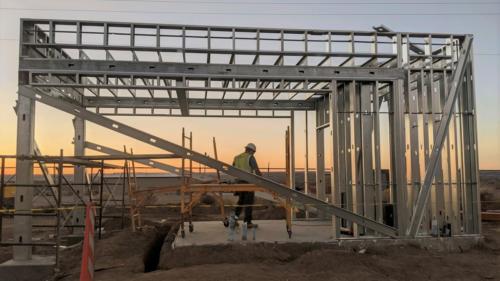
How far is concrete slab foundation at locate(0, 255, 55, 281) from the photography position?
8.96m

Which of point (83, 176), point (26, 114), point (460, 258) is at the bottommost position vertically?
point (460, 258)

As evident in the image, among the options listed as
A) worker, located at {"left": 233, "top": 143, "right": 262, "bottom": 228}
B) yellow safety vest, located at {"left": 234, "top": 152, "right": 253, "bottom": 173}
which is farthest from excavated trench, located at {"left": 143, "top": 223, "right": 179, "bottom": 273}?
yellow safety vest, located at {"left": 234, "top": 152, "right": 253, "bottom": 173}

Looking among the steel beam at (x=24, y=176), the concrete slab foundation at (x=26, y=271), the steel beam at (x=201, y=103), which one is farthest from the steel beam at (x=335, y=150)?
the steel beam at (x=24, y=176)

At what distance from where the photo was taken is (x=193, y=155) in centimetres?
959

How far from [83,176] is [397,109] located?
29.2 ft

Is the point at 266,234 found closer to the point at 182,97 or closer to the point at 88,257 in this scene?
the point at 182,97

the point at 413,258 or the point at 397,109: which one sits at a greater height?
the point at 397,109

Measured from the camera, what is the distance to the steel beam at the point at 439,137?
10383 mm

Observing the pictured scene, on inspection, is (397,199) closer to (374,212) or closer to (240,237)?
(374,212)

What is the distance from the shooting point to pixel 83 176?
13.7 m

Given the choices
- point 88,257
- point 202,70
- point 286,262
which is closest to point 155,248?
point 286,262

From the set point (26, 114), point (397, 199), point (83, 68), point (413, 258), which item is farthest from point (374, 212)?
point (26, 114)

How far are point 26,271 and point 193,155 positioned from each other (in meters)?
3.91

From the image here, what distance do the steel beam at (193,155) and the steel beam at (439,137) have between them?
78cm
